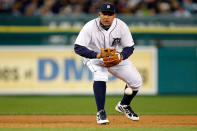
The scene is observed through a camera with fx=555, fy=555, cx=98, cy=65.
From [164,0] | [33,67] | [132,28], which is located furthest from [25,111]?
[164,0]

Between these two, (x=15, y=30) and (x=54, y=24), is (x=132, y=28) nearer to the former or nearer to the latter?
(x=54, y=24)

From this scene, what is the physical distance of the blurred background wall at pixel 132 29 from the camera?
1344 cm

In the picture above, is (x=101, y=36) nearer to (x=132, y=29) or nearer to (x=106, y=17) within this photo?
(x=106, y=17)

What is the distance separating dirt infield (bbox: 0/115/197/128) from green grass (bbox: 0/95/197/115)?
2.73 ft

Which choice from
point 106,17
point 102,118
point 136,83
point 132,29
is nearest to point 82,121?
point 102,118

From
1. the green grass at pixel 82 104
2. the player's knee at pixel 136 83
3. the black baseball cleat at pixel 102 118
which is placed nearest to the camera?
the black baseball cleat at pixel 102 118

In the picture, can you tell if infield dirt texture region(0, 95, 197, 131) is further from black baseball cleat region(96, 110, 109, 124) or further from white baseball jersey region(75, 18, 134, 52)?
white baseball jersey region(75, 18, 134, 52)

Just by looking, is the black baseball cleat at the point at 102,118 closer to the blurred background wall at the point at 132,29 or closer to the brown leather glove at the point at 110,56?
the brown leather glove at the point at 110,56

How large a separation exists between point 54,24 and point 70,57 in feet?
2.94

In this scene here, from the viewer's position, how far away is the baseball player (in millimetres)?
7375

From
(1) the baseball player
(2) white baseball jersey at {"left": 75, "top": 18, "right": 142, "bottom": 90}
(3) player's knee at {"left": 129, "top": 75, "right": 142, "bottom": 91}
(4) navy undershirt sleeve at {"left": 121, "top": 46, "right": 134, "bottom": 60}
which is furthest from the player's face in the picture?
(3) player's knee at {"left": 129, "top": 75, "right": 142, "bottom": 91}

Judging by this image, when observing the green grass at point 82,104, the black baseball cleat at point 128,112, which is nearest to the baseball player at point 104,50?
the black baseball cleat at point 128,112

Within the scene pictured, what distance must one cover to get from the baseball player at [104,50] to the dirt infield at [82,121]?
1.70 feet

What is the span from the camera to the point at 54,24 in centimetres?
1357
